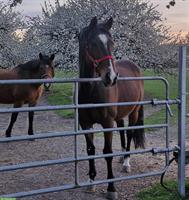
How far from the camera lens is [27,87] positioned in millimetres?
9039

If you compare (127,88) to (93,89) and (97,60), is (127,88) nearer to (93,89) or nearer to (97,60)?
(93,89)

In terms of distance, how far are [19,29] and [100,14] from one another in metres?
4.61

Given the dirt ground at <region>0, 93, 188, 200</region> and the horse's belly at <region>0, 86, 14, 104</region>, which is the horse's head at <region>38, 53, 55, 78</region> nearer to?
the horse's belly at <region>0, 86, 14, 104</region>

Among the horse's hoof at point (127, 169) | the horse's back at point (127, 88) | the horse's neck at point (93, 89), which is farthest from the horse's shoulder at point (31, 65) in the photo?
the horse's neck at point (93, 89)

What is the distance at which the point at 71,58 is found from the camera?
18.2 metres

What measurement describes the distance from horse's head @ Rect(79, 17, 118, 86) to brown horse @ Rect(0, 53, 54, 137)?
13.6 ft

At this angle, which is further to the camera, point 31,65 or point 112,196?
point 31,65

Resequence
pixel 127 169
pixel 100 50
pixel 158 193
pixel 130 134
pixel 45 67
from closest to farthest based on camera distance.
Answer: pixel 100 50 → pixel 158 193 → pixel 127 169 → pixel 130 134 → pixel 45 67

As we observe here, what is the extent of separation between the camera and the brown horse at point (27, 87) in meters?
8.92

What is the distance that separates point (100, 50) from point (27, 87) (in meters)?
4.95

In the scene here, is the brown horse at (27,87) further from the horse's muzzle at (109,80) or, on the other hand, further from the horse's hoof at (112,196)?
the horse's muzzle at (109,80)

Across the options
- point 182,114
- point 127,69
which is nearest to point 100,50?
point 182,114

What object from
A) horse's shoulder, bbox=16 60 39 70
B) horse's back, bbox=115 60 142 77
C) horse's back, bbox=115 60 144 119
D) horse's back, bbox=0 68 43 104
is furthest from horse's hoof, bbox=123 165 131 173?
horse's shoulder, bbox=16 60 39 70

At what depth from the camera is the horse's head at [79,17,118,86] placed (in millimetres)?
4125
